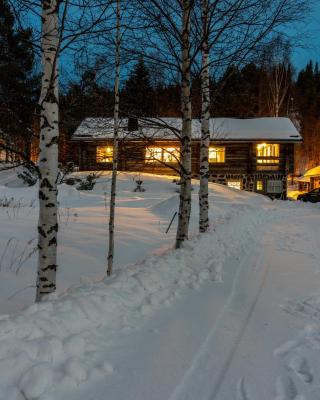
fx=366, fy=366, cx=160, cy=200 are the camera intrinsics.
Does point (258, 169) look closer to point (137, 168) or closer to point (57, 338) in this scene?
point (137, 168)

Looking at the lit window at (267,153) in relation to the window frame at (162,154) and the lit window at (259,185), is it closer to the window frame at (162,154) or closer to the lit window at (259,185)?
the lit window at (259,185)

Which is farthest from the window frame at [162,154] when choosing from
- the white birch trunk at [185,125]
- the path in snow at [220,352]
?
the path in snow at [220,352]

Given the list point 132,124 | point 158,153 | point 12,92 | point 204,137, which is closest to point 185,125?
point 132,124

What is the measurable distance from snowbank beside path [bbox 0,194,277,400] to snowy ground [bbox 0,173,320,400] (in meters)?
0.01

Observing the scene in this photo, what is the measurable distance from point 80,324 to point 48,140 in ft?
6.96

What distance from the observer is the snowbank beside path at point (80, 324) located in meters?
2.90

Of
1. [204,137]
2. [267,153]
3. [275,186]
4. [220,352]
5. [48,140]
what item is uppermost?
[267,153]

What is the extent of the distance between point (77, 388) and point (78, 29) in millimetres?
4141

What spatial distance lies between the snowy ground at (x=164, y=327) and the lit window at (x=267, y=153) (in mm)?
23474

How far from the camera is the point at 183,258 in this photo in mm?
7074

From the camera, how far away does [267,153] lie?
3112 cm

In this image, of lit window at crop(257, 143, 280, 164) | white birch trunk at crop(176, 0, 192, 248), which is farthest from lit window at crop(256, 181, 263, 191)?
white birch trunk at crop(176, 0, 192, 248)

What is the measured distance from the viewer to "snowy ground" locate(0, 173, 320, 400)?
298 centimetres

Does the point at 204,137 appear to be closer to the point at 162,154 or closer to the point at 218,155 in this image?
the point at 162,154
